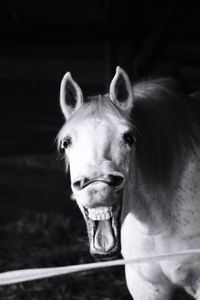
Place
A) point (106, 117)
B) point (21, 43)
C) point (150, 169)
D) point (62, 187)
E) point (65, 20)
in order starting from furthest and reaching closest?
point (62, 187)
point (65, 20)
point (21, 43)
point (150, 169)
point (106, 117)

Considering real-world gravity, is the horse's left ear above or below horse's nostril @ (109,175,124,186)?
above

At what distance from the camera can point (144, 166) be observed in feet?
12.4

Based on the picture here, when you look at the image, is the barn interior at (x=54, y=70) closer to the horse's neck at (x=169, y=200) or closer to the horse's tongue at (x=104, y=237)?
the horse's neck at (x=169, y=200)

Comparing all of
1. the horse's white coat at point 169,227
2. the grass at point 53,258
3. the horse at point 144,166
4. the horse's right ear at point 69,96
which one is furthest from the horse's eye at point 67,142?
the grass at point 53,258

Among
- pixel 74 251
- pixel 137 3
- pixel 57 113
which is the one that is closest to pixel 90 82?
pixel 57 113

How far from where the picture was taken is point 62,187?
7.12 meters

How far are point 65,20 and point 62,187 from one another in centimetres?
139

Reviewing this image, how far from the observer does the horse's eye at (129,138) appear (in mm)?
3479

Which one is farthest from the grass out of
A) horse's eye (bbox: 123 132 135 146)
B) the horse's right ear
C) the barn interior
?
horse's eye (bbox: 123 132 135 146)

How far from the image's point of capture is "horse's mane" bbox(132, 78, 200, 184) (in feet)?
12.3

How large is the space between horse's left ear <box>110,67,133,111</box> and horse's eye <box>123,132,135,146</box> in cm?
18

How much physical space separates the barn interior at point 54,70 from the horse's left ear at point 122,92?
76.4 inches

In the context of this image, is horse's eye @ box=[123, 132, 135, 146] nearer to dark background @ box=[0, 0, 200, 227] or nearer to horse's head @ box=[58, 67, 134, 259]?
horse's head @ box=[58, 67, 134, 259]

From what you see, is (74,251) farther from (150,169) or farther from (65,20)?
(150,169)
